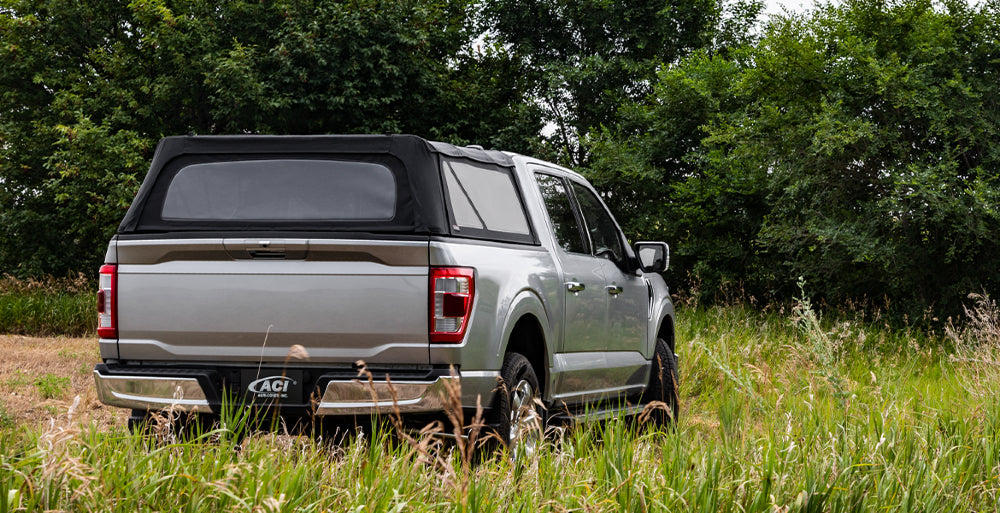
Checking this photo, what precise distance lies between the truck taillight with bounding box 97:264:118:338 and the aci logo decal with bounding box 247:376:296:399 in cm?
82

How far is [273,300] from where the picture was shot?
4695 millimetres

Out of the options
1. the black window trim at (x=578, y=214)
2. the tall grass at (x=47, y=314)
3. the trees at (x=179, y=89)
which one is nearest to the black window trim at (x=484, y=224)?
the black window trim at (x=578, y=214)

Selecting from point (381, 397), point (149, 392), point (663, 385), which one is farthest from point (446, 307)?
point (663, 385)

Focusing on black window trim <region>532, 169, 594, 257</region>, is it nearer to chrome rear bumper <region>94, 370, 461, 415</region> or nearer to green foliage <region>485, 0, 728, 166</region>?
chrome rear bumper <region>94, 370, 461, 415</region>

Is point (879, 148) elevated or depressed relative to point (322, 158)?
elevated

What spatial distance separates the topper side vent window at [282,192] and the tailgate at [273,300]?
360 millimetres

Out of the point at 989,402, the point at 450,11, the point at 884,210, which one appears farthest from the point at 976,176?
the point at 450,11

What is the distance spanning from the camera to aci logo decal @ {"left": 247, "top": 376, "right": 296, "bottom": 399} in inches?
185

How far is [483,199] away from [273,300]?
1426 mm

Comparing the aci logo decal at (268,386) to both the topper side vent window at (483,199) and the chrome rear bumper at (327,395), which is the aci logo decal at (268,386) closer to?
the chrome rear bumper at (327,395)

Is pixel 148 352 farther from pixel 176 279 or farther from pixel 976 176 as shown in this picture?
pixel 976 176

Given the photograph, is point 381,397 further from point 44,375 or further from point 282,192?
point 44,375

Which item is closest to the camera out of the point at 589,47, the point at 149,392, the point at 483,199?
the point at 149,392

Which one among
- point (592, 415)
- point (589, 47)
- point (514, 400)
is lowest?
point (592, 415)
